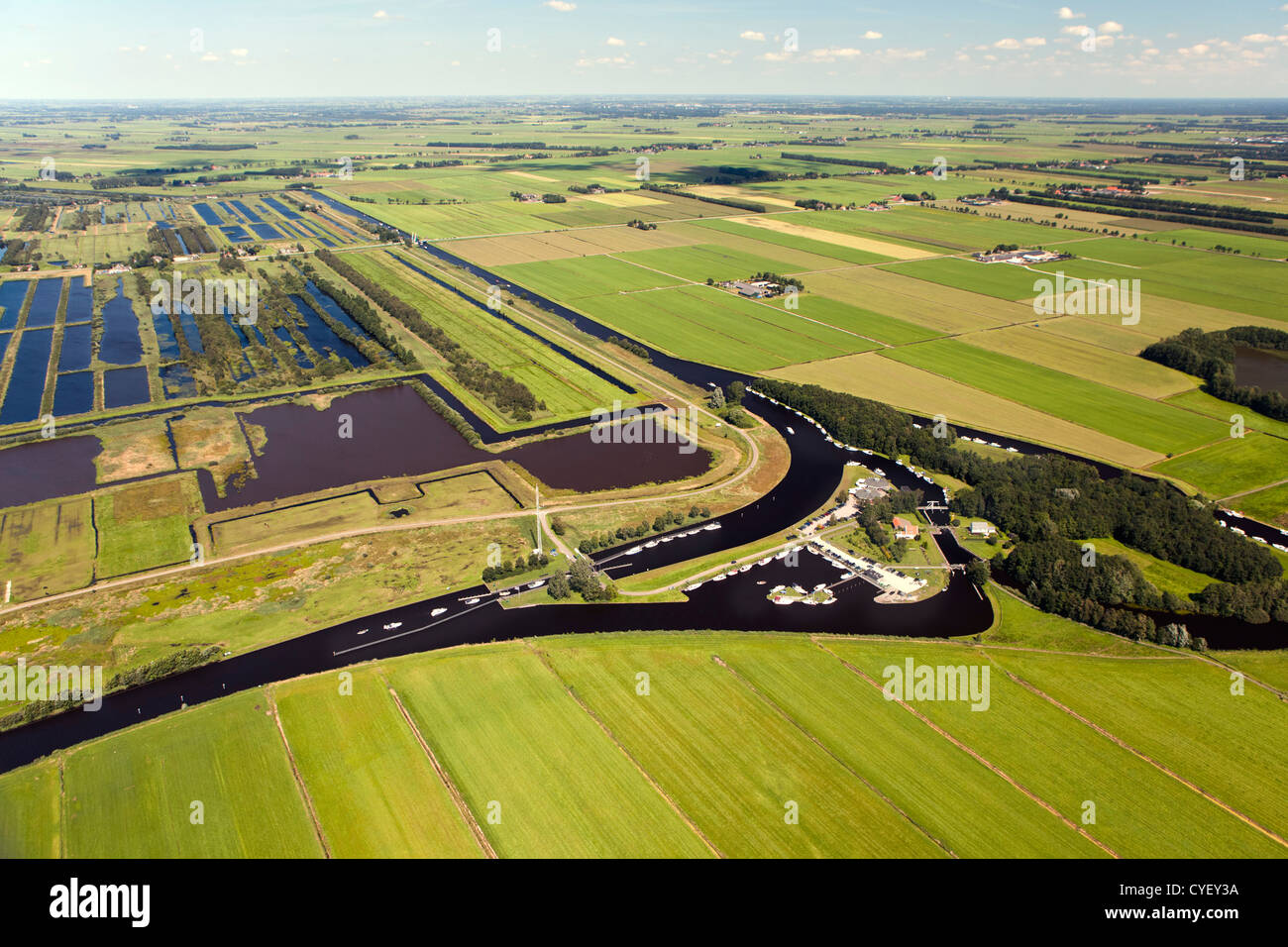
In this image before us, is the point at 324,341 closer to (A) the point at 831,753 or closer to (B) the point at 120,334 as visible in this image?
(B) the point at 120,334

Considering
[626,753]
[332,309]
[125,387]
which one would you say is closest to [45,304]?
[332,309]

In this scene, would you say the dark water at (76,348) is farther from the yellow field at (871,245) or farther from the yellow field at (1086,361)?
the yellow field at (871,245)

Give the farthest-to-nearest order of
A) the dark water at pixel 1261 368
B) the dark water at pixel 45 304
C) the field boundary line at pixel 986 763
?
the dark water at pixel 45 304 < the dark water at pixel 1261 368 < the field boundary line at pixel 986 763

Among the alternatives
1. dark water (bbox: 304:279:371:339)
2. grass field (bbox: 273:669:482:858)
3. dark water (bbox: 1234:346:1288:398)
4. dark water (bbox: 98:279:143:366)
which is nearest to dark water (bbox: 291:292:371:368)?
dark water (bbox: 304:279:371:339)

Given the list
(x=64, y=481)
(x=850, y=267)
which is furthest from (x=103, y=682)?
(x=850, y=267)

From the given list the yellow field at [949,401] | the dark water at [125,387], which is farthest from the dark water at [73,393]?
the yellow field at [949,401]
